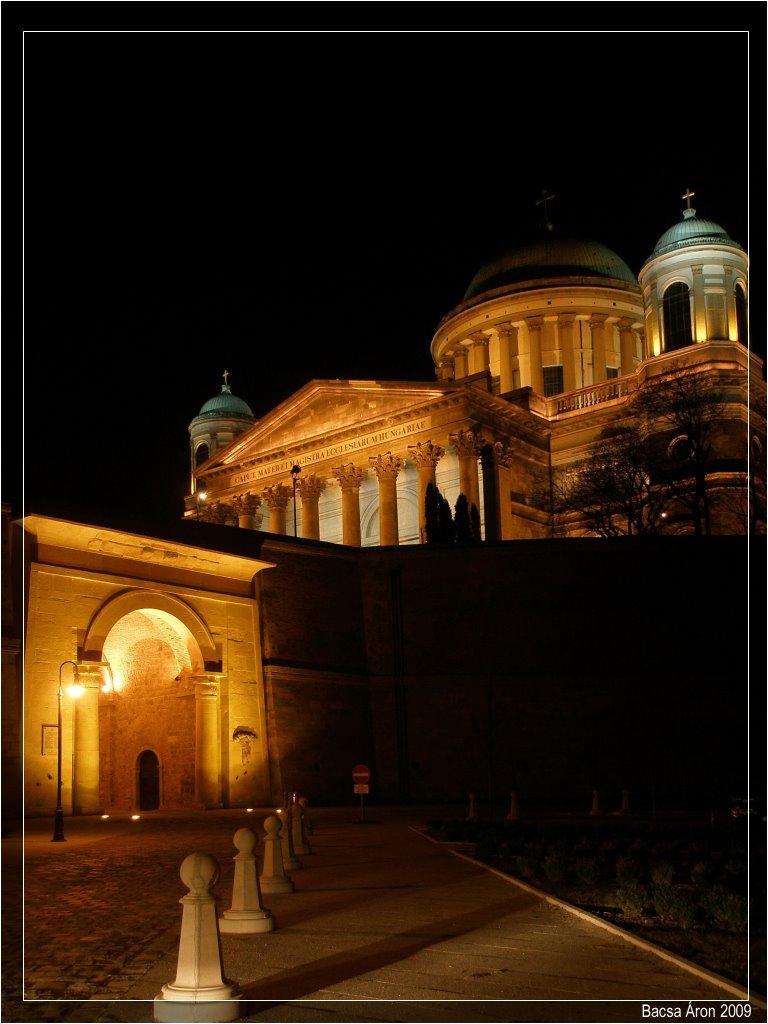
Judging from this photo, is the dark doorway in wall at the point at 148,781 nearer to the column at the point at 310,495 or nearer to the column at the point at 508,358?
the column at the point at 310,495

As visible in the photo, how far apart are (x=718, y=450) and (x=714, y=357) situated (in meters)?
4.55

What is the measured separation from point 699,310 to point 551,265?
17.8 metres

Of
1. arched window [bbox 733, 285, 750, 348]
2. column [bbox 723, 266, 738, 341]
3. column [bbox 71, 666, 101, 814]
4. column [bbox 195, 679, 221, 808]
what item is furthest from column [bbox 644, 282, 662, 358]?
column [bbox 71, 666, 101, 814]

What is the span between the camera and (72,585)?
2719 centimetres

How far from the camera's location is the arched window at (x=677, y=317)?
53031 millimetres

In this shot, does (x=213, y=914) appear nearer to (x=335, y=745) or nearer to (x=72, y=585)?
(x=72, y=585)

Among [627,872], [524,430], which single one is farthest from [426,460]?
[627,872]

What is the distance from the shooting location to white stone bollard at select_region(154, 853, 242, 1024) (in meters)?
7.20

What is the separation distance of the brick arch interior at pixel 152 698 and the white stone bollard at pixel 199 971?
845 inches

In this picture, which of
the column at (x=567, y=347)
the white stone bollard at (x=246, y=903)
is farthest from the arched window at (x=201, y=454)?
the white stone bollard at (x=246, y=903)

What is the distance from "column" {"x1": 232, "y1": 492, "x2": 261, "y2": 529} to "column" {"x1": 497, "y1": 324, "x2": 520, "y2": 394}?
16296 mm

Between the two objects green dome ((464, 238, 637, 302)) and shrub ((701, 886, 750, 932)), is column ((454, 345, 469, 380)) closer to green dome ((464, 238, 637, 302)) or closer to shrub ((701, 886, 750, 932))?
green dome ((464, 238, 637, 302))

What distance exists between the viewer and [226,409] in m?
73.1

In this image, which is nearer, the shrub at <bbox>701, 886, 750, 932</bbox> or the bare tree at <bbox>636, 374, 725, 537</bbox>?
the shrub at <bbox>701, 886, 750, 932</bbox>
